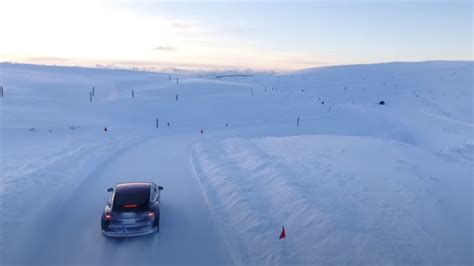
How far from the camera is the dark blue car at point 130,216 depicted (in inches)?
463

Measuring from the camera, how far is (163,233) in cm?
1243

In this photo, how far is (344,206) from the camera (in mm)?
13500

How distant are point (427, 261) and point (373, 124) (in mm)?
31625

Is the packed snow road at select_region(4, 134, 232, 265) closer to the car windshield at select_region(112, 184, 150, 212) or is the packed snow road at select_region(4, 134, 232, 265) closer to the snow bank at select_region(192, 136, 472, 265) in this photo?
the snow bank at select_region(192, 136, 472, 265)

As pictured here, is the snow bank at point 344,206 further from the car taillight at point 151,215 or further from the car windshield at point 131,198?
the car windshield at point 131,198

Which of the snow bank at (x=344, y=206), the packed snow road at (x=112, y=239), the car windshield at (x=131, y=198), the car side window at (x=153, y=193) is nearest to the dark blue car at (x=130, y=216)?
the car windshield at (x=131, y=198)

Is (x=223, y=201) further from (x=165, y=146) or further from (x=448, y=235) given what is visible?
(x=165, y=146)

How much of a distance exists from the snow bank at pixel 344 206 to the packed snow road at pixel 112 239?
75cm

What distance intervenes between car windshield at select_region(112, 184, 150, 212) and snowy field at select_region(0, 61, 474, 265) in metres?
1.03

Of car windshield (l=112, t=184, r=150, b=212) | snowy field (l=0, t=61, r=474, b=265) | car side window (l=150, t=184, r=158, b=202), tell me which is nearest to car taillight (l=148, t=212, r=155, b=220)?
car windshield (l=112, t=184, r=150, b=212)

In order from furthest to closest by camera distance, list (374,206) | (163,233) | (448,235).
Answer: (374,206) < (163,233) < (448,235)

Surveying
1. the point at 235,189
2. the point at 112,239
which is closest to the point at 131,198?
the point at 112,239

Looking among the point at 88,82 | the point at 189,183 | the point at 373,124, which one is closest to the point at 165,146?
the point at 189,183

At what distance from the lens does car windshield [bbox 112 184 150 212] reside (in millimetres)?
11883
